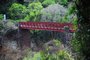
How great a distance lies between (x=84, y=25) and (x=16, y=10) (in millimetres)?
22501

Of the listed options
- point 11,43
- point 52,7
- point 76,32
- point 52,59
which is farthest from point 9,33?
point 76,32

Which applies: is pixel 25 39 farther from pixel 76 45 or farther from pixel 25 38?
pixel 76 45

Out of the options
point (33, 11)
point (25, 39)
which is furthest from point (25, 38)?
point (33, 11)

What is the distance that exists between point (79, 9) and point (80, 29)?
0.88ft

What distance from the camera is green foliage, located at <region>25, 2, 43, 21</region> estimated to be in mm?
24594

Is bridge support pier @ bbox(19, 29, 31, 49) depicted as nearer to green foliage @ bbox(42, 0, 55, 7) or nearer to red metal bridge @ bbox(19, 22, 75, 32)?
red metal bridge @ bbox(19, 22, 75, 32)

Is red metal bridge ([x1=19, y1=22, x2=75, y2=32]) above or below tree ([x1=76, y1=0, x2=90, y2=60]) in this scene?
below

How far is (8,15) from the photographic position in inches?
1041

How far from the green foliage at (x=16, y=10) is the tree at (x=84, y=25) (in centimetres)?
2213

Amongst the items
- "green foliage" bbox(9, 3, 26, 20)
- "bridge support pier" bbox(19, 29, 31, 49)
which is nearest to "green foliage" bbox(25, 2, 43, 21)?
"green foliage" bbox(9, 3, 26, 20)

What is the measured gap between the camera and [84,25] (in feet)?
13.2

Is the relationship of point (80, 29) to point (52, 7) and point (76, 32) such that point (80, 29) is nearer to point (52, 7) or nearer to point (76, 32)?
point (76, 32)

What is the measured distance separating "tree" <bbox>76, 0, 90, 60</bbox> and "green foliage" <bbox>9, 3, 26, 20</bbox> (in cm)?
2213

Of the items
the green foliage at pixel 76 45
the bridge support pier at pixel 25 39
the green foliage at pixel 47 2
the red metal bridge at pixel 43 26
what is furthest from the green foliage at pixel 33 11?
the green foliage at pixel 76 45
